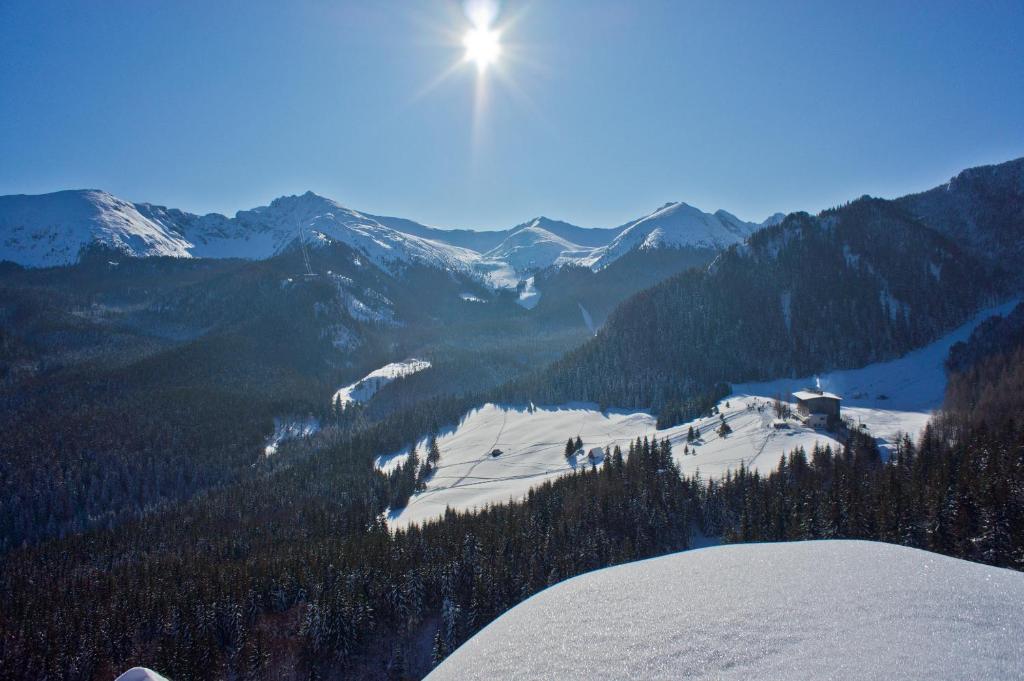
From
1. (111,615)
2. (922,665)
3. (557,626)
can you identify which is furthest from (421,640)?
(922,665)

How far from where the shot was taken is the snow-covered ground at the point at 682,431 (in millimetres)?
98000

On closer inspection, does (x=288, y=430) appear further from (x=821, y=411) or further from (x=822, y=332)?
(x=822, y=332)

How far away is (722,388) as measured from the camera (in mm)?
152375

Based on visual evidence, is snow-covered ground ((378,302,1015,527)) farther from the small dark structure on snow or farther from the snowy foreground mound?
the snowy foreground mound

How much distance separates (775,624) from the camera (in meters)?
18.9

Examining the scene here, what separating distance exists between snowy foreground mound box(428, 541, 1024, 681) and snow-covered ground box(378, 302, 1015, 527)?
2647 inches

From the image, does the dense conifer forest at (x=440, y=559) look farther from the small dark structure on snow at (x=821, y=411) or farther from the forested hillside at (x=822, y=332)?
the forested hillside at (x=822, y=332)

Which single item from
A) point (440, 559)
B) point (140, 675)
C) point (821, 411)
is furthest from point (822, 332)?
point (140, 675)

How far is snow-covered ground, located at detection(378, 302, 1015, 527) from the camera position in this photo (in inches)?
3858

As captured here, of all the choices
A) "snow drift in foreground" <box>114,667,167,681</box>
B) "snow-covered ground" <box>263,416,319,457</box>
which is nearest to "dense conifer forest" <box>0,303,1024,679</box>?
"snow drift in foreground" <box>114,667,167,681</box>

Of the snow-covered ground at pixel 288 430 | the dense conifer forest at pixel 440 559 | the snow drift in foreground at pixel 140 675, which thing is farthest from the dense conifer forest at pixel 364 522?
the snow drift in foreground at pixel 140 675

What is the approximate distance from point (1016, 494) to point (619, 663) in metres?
61.5

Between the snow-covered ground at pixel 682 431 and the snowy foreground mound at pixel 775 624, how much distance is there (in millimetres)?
67232

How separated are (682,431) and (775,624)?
340 feet
